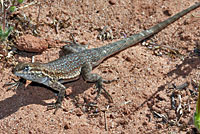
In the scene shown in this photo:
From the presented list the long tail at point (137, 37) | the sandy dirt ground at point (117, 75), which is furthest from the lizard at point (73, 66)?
the sandy dirt ground at point (117, 75)

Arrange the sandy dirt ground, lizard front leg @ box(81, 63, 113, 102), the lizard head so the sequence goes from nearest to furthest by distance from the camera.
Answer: the lizard head < the sandy dirt ground < lizard front leg @ box(81, 63, 113, 102)

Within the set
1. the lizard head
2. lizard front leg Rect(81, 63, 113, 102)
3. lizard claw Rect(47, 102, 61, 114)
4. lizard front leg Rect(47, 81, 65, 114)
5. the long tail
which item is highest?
the long tail

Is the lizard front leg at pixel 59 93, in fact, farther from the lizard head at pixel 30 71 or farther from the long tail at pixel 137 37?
the long tail at pixel 137 37

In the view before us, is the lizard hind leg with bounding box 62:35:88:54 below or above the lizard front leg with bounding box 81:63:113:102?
above

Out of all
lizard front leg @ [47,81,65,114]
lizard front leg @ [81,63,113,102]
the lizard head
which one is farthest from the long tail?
the lizard head

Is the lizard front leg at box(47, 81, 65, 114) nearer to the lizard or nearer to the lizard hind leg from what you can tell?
the lizard

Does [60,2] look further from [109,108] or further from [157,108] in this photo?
[157,108]

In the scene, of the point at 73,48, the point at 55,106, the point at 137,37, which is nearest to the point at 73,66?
the point at 73,48

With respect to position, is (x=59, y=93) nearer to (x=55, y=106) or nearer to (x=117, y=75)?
(x=55, y=106)
